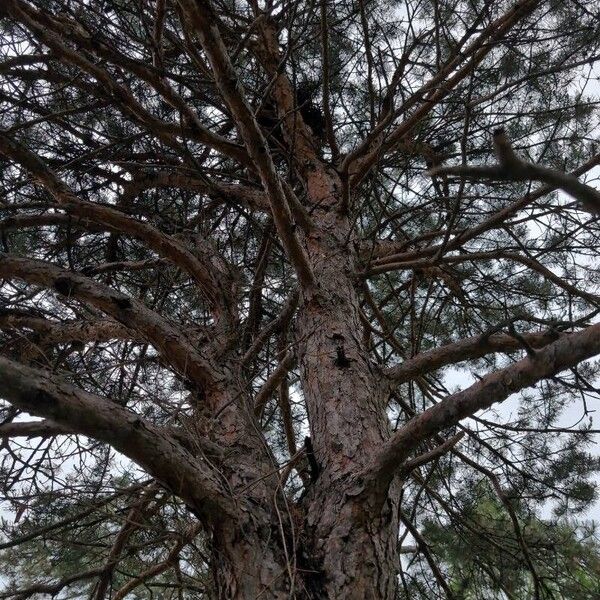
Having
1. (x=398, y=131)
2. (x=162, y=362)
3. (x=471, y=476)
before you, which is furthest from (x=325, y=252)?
(x=471, y=476)

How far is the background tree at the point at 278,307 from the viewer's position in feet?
4.97

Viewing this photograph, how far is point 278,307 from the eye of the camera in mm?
3943

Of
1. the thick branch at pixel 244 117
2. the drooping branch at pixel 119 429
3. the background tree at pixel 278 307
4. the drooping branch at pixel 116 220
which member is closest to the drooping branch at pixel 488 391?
the background tree at pixel 278 307

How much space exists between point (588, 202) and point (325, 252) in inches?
83.8

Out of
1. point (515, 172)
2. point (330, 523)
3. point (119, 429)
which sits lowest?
point (515, 172)

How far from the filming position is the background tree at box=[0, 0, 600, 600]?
59.6 inches

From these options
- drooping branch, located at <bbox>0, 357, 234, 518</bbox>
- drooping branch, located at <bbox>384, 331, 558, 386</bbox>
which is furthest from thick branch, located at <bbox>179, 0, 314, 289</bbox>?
drooping branch, located at <bbox>0, 357, 234, 518</bbox>

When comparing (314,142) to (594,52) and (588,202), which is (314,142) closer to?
(594,52)

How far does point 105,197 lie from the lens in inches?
145

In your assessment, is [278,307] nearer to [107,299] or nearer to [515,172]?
[107,299]

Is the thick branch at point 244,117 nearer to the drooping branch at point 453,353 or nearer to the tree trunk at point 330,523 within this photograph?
the tree trunk at point 330,523

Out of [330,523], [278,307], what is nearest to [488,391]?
[330,523]

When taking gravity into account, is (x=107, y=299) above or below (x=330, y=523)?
above

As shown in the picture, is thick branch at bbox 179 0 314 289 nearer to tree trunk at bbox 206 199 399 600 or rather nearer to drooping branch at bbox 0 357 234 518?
tree trunk at bbox 206 199 399 600
